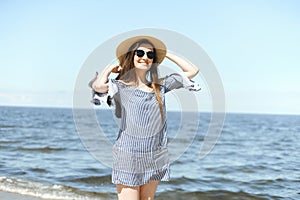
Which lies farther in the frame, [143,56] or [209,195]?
[209,195]

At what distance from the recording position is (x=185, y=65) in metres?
3.38

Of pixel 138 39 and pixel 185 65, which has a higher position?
pixel 138 39

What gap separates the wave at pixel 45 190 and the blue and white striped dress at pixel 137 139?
3.89 metres

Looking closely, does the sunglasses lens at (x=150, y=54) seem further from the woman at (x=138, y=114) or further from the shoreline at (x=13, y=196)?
the shoreline at (x=13, y=196)

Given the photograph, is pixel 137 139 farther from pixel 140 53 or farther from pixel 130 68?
pixel 140 53

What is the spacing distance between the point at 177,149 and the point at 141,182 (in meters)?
0.58

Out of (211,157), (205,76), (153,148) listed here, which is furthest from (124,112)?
(211,157)

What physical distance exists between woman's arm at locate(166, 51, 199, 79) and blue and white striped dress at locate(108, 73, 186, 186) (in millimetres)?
382

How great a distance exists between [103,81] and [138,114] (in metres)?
0.39

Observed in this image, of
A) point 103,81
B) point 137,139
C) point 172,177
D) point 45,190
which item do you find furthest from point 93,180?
point 103,81

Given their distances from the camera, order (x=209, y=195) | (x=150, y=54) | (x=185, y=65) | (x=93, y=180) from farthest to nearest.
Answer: (x=93, y=180)
(x=209, y=195)
(x=185, y=65)
(x=150, y=54)

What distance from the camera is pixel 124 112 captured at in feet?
10.5

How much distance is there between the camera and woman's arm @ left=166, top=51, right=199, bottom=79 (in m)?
3.37

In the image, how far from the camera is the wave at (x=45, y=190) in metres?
6.76
